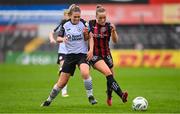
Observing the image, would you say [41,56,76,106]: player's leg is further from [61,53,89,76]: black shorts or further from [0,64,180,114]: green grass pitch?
[0,64,180,114]: green grass pitch

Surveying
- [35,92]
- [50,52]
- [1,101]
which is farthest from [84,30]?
[50,52]

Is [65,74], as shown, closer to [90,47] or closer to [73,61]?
[73,61]

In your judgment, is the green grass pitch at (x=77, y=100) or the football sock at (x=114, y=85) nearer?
the green grass pitch at (x=77, y=100)

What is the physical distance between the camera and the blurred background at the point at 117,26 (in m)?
40.1

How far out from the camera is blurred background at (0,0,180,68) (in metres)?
40.1

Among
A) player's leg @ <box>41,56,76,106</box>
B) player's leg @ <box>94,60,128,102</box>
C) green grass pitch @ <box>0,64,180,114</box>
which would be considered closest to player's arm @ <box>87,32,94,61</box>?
player's leg @ <box>94,60,128,102</box>

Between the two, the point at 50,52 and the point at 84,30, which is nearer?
the point at 84,30

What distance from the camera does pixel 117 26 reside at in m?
42.3

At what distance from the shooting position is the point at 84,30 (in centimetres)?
1514

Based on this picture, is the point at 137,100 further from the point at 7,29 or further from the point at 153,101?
the point at 7,29

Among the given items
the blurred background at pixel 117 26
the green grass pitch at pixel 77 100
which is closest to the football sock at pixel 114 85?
the green grass pitch at pixel 77 100

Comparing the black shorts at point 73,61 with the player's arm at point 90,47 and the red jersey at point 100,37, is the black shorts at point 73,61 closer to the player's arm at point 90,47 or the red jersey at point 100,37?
the player's arm at point 90,47

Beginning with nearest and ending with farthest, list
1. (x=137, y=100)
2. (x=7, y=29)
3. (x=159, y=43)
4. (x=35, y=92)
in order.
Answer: (x=137, y=100) < (x=35, y=92) < (x=159, y=43) < (x=7, y=29)

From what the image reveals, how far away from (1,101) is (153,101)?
3785mm
